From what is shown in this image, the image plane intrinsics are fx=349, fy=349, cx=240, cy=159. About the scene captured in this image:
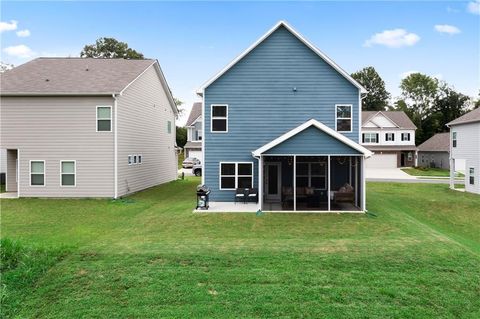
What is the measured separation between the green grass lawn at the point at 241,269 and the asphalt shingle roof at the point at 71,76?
8114 mm

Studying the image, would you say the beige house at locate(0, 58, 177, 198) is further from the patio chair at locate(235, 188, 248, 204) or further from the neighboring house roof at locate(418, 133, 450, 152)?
the neighboring house roof at locate(418, 133, 450, 152)

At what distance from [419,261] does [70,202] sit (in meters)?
15.5

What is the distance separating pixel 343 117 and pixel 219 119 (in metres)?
5.98

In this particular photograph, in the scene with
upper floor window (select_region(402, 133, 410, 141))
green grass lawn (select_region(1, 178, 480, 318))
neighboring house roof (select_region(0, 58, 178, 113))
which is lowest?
green grass lawn (select_region(1, 178, 480, 318))

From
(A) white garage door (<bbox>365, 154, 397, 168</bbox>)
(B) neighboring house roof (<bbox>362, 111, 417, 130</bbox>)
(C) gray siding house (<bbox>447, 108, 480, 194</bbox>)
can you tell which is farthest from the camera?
(B) neighboring house roof (<bbox>362, 111, 417, 130</bbox>)

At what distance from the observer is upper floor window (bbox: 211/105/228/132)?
16953 mm

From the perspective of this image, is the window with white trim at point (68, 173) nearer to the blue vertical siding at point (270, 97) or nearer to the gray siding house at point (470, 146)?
the blue vertical siding at point (270, 97)

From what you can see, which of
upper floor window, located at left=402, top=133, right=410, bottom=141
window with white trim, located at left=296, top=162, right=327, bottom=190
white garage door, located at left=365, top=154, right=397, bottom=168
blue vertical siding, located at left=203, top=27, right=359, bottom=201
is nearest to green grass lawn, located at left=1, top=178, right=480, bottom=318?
window with white trim, located at left=296, top=162, right=327, bottom=190

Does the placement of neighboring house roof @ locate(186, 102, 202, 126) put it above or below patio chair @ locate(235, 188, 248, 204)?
above

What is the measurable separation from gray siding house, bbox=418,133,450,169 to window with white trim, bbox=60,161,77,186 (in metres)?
45.4

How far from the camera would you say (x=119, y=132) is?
18766 mm

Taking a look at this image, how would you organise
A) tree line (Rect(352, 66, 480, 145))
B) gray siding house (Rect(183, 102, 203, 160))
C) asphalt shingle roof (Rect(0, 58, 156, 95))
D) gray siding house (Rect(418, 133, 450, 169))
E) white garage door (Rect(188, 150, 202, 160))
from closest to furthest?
asphalt shingle roof (Rect(0, 58, 156, 95)) < gray siding house (Rect(183, 102, 203, 160)) < white garage door (Rect(188, 150, 202, 160)) < gray siding house (Rect(418, 133, 450, 169)) < tree line (Rect(352, 66, 480, 145))

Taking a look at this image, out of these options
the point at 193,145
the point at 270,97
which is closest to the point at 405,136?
the point at 193,145

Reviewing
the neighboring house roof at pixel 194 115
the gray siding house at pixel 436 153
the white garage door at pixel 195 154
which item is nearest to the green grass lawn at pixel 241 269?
the neighboring house roof at pixel 194 115
